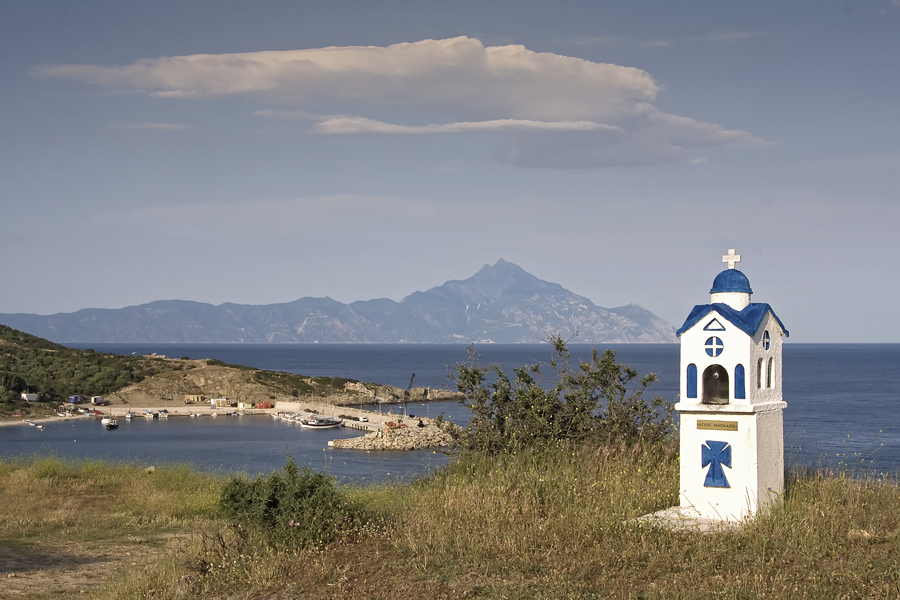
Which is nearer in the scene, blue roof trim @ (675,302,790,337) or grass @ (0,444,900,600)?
grass @ (0,444,900,600)

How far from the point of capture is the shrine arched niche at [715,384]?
9445 mm

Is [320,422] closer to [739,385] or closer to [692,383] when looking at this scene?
[692,383]

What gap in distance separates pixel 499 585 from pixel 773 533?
3085 millimetres

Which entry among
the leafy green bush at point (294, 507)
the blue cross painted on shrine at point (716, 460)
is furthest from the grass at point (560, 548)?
the blue cross painted on shrine at point (716, 460)

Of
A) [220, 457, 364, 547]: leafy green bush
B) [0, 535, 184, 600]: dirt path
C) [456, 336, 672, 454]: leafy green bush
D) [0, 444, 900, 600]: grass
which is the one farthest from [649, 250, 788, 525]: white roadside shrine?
[0, 535, 184, 600]: dirt path

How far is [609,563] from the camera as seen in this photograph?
7.39 m

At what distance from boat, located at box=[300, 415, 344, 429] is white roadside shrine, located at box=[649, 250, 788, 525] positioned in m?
80.2

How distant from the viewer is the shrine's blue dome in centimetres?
976

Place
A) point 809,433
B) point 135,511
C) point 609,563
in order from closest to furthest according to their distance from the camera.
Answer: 1. point 609,563
2. point 135,511
3. point 809,433

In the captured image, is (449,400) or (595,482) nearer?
(595,482)

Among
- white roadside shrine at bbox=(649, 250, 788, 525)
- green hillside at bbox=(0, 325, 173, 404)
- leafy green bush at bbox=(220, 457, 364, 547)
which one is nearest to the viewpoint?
leafy green bush at bbox=(220, 457, 364, 547)

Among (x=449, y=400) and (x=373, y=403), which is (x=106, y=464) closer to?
(x=373, y=403)

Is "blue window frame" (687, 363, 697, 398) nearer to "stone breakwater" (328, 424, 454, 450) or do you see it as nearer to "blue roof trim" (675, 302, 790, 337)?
"blue roof trim" (675, 302, 790, 337)

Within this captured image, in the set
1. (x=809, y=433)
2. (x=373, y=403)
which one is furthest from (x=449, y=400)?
(x=809, y=433)
